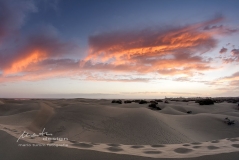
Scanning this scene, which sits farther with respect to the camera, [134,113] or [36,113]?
[36,113]

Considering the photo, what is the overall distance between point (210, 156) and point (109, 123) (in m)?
7.09

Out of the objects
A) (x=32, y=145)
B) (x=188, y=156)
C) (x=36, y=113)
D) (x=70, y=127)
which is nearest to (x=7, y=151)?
(x=32, y=145)

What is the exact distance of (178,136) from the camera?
843 centimetres

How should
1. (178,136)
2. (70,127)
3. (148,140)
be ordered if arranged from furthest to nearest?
1. (70,127)
2. (178,136)
3. (148,140)

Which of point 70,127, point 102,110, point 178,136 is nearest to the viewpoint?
point 178,136

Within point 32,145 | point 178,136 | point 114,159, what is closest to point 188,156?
point 114,159

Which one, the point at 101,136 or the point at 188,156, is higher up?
the point at 188,156

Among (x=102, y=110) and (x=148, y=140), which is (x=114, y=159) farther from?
(x=102, y=110)

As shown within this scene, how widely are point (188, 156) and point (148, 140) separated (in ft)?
14.5

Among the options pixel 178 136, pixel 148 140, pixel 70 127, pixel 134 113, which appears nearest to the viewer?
pixel 148 140

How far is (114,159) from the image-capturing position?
342cm

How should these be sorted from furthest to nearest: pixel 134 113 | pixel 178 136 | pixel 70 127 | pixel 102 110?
pixel 102 110 < pixel 134 113 < pixel 70 127 < pixel 178 136

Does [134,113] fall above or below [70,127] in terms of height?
above

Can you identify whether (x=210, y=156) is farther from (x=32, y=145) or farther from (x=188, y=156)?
(x=32, y=145)
